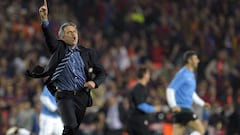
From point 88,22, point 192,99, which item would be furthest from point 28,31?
point 192,99

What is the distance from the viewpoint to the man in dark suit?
11.2 meters

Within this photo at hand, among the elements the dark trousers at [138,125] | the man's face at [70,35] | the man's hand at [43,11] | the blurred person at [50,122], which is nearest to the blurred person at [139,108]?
the dark trousers at [138,125]

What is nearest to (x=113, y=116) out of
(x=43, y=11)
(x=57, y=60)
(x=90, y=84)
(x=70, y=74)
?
(x=70, y=74)

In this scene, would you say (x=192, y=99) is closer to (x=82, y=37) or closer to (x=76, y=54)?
(x=76, y=54)

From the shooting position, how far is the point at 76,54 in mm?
11375

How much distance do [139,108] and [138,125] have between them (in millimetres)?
350

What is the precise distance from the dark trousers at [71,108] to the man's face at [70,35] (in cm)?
75

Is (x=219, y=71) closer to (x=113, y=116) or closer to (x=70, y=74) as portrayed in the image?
(x=113, y=116)

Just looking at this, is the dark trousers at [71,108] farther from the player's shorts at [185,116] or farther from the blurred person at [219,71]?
the blurred person at [219,71]

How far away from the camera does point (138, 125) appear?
14898 mm

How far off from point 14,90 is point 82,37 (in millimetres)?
3930

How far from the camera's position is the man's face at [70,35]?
37.2 feet

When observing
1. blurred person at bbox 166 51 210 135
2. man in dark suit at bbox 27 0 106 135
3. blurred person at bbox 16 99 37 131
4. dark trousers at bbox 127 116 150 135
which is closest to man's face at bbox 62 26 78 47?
man in dark suit at bbox 27 0 106 135

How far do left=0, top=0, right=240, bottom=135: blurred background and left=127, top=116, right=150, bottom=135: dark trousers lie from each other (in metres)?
3.70
